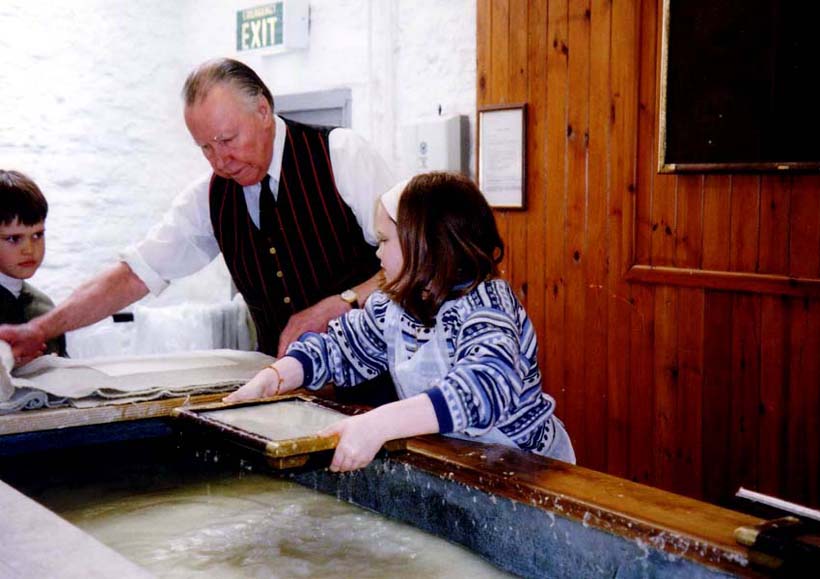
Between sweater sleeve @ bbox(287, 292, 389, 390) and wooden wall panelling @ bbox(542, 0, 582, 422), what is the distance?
1566 mm

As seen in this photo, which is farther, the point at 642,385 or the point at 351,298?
the point at 642,385

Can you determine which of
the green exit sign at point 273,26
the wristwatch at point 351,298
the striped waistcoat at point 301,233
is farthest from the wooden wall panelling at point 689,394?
the green exit sign at point 273,26

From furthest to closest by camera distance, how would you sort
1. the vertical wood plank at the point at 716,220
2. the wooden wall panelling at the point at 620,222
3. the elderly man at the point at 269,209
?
the wooden wall panelling at the point at 620,222
the vertical wood plank at the point at 716,220
the elderly man at the point at 269,209

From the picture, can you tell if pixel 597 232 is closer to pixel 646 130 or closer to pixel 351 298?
pixel 646 130

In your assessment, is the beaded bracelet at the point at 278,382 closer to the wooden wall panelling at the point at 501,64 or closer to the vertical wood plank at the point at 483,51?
the wooden wall panelling at the point at 501,64

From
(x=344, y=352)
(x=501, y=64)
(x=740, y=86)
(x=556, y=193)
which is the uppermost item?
(x=501, y=64)

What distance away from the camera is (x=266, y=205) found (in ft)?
8.94

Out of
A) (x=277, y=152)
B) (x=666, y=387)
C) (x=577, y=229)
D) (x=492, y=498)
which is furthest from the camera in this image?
(x=577, y=229)

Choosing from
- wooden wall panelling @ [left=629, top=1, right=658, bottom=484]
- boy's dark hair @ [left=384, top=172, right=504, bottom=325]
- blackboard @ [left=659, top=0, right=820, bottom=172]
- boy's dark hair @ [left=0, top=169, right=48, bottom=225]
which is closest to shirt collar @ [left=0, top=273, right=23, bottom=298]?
boy's dark hair @ [left=0, top=169, right=48, bottom=225]

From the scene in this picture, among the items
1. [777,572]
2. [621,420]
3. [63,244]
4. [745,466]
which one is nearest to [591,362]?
[621,420]

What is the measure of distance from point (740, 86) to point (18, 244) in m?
2.65

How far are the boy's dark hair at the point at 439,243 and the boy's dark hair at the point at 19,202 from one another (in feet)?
5.93

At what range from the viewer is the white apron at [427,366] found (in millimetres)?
2021

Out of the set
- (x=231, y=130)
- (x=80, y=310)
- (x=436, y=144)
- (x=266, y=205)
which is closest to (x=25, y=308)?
(x=80, y=310)
